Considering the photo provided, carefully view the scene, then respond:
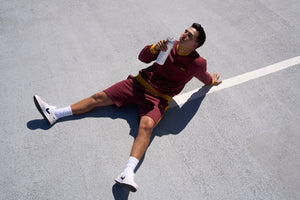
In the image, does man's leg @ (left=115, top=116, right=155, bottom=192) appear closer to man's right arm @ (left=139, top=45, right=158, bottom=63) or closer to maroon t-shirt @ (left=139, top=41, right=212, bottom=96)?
maroon t-shirt @ (left=139, top=41, right=212, bottom=96)

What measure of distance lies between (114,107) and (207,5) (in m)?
2.39

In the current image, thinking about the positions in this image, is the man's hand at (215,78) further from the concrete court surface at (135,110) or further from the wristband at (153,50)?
the wristband at (153,50)

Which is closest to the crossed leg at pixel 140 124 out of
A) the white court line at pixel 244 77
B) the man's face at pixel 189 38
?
the white court line at pixel 244 77

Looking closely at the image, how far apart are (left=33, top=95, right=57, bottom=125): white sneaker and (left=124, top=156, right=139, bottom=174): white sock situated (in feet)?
3.10

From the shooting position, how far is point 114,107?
2496 mm

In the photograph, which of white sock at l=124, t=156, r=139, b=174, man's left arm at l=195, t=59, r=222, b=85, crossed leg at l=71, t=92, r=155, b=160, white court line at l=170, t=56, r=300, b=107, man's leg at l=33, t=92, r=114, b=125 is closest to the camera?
white sock at l=124, t=156, r=139, b=174

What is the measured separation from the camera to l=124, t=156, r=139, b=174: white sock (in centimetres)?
195

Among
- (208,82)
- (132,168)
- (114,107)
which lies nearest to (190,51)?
(208,82)

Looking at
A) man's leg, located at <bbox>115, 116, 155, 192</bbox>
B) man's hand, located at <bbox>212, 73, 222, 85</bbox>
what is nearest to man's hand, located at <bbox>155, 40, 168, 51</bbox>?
man's leg, located at <bbox>115, 116, 155, 192</bbox>

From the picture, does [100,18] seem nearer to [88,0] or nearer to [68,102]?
[88,0]

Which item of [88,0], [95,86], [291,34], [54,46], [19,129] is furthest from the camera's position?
[88,0]

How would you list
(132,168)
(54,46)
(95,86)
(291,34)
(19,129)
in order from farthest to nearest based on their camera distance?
(291,34)
(54,46)
(95,86)
(19,129)
(132,168)

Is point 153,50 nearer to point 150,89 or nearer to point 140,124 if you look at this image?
point 150,89

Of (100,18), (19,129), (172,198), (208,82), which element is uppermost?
(100,18)
